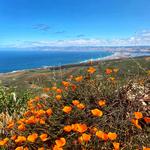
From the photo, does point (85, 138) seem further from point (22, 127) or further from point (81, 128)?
point (22, 127)

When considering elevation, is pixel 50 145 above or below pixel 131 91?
below

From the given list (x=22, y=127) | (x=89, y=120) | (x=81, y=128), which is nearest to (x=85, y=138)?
(x=81, y=128)

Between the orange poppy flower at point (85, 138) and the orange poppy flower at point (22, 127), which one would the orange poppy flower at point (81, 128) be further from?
the orange poppy flower at point (22, 127)

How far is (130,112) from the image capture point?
4.78 m

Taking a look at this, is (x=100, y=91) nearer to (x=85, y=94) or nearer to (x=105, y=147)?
(x=85, y=94)

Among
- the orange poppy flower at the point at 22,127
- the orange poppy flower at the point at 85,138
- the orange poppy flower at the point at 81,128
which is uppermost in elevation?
the orange poppy flower at the point at 81,128

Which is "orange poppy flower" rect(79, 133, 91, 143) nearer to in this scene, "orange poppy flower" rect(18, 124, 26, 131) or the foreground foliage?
the foreground foliage

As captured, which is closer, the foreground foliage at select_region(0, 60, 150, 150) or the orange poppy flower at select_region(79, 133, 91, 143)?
the orange poppy flower at select_region(79, 133, 91, 143)

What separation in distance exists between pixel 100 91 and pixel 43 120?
1.16 meters

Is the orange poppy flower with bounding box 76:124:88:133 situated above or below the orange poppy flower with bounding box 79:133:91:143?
above

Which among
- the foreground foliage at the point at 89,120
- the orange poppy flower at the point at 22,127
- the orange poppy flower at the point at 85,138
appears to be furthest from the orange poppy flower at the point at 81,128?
the orange poppy flower at the point at 22,127

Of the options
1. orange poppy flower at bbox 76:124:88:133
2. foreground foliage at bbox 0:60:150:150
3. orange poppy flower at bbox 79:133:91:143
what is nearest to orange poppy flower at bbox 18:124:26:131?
foreground foliage at bbox 0:60:150:150

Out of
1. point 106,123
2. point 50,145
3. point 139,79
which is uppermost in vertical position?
point 139,79

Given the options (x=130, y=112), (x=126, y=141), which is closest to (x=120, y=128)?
(x=126, y=141)
